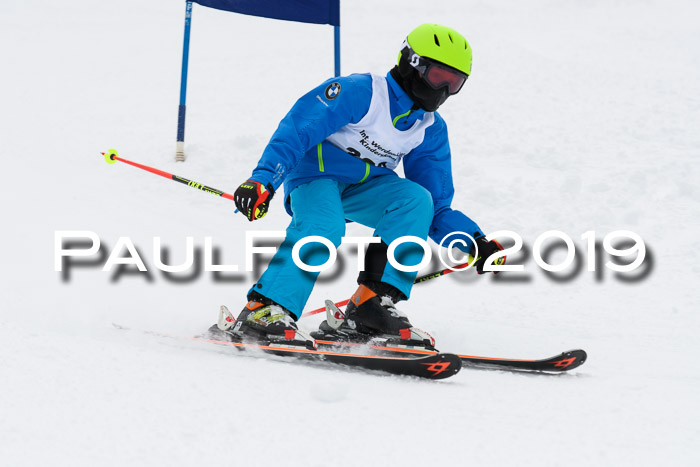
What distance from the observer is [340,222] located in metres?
3.47

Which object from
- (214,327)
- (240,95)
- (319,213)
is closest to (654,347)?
(319,213)

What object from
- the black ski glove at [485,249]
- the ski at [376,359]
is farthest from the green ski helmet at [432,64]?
the ski at [376,359]

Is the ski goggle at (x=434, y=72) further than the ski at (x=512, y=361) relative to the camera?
Yes

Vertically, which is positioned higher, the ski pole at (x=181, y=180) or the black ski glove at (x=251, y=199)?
the ski pole at (x=181, y=180)

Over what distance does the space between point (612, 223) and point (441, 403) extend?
4.69 meters

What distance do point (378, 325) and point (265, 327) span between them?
0.67m

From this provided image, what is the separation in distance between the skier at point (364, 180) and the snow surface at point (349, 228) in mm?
475

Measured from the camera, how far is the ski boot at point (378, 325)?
3.62 m

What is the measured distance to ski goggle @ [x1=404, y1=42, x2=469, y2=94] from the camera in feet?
11.5

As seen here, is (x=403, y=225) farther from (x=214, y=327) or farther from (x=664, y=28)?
(x=664, y=28)

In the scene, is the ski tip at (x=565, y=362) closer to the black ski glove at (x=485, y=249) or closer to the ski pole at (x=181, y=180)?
A: the black ski glove at (x=485, y=249)

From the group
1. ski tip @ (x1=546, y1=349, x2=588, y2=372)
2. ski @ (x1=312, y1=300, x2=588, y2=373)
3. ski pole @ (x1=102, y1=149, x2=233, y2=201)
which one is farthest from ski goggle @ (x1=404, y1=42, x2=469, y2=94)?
ski tip @ (x1=546, y1=349, x2=588, y2=372)

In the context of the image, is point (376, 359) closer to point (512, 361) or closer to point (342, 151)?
point (512, 361)

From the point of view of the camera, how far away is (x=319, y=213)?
3447 mm
